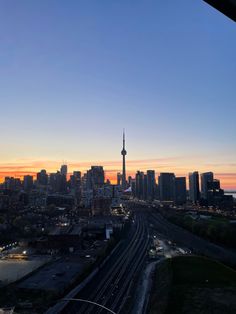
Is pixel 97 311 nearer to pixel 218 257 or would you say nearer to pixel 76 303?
pixel 76 303

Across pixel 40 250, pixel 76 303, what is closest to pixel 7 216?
pixel 40 250

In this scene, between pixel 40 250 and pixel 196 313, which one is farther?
pixel 40 250

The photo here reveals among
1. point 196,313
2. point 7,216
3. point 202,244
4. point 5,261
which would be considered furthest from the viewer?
point 7,216

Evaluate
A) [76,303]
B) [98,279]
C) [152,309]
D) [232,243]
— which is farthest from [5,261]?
[232,243]

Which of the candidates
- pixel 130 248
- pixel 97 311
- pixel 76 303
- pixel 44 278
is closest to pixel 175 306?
pixel 97 311

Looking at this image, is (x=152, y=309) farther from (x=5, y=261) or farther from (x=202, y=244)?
(x=202, y=244)

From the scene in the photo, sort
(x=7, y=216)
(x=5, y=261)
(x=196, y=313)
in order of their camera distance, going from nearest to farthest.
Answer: (x=196, y=313)
(x=5, y=261)
(x=7, y=216)

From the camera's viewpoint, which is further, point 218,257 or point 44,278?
point 218,257

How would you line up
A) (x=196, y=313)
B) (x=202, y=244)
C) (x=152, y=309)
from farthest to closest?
(x=202, y=244) < (x=152, y=309) < (x=196, y=313)

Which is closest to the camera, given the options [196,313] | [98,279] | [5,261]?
[196,313]
